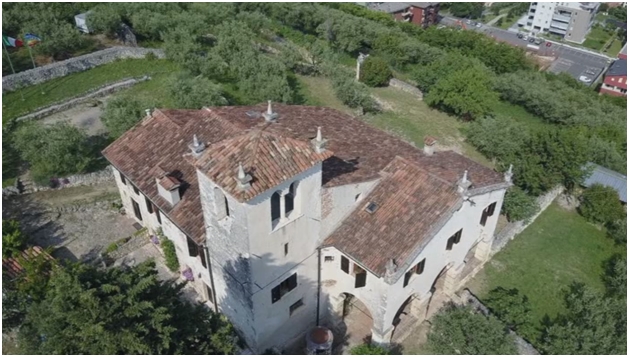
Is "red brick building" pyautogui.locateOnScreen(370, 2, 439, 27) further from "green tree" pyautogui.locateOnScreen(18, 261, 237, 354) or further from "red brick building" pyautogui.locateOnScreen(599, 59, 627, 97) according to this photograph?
"green tree" pyautogui.locateOnScreen(18, 261, 237, 354)

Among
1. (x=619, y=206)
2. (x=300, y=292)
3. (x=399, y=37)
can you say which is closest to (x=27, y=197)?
(x=300, y=292)

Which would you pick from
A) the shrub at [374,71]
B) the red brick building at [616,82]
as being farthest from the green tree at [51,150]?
the red brick building at [616,82]

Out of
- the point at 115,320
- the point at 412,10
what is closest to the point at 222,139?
the point at 115,320

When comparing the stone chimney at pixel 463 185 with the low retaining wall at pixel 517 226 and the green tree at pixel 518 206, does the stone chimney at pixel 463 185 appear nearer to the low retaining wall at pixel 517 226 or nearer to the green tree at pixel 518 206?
the low retaining wall at pixel 517 226

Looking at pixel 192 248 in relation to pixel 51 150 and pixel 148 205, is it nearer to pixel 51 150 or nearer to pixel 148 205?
pixel 148 205

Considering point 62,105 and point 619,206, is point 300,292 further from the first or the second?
point 62,105

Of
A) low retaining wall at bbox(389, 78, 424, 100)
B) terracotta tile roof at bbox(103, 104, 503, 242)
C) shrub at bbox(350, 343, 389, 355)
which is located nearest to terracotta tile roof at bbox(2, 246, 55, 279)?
terracotta tile roof at bbox(103, 104, 503, 242)
